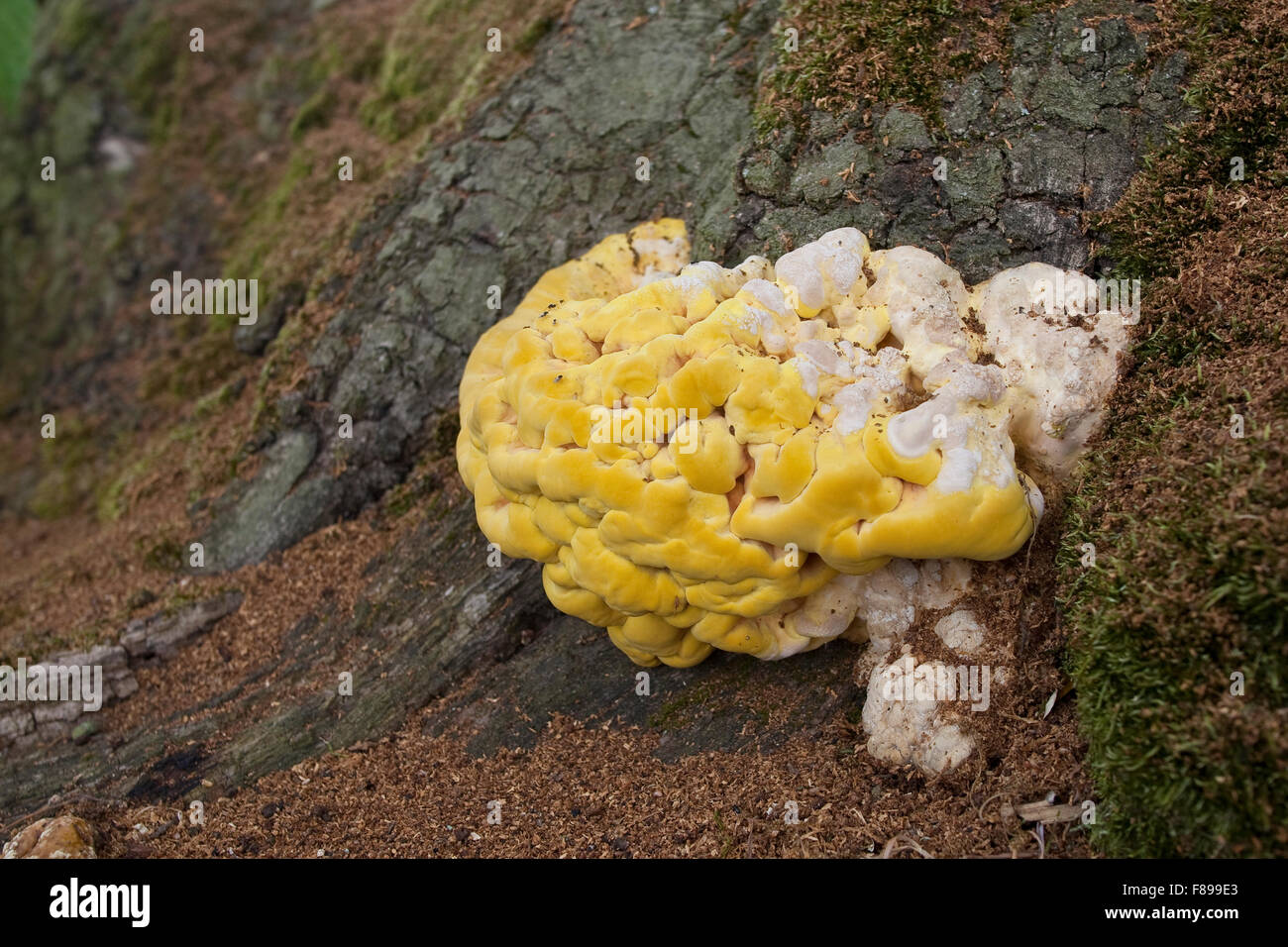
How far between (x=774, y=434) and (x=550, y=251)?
8.66ft

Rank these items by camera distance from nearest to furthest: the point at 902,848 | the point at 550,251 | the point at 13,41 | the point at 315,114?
the point at 902,848, the point at 550,251, the point at 315,114, the point at 13,41

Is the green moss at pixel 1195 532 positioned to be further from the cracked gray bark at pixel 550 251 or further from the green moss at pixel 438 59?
the green moss at pixel 438 59

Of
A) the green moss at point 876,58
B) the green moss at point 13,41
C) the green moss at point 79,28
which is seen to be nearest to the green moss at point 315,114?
the green moss at point 13,41

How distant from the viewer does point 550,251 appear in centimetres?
618

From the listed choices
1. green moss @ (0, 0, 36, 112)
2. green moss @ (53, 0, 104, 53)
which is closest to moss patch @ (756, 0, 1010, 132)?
green moss @ (0, 0, 36, 112)

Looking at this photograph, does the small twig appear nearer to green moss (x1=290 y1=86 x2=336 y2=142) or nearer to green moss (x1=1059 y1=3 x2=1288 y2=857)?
green moss (x1=1059 y1=3 x2=1288 y2=857)

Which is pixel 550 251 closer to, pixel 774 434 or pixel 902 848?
pixel 774 434

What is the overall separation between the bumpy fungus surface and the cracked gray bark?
401 mm

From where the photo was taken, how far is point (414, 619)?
18.7ft

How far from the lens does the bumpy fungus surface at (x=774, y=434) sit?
13.0ft

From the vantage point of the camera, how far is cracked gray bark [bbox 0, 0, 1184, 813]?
492 cm

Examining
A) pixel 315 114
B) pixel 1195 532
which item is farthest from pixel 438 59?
pixel 1195 532

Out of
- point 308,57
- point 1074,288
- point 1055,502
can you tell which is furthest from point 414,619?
point 308,57

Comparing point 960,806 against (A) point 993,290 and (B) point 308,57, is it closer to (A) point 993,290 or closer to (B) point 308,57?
(A) point 993,290
